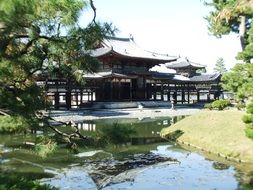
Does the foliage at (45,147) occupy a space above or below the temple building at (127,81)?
below

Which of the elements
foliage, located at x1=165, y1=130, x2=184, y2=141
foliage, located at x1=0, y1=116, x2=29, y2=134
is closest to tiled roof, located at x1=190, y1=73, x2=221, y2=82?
foliage, located at x1=165, y1=130, x2=184, y2=141

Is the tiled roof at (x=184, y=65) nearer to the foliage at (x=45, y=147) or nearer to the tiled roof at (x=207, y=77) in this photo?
the tiled roof at (x=207, y=77)

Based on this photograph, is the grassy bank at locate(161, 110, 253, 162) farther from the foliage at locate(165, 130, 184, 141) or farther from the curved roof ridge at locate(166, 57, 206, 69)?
the curved roof ridge at locate(166, 57, 206, 69)

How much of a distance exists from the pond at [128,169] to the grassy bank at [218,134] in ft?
4.24

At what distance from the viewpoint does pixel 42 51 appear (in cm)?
1177

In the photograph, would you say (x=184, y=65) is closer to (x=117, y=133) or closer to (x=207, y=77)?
(x=207, y=77)

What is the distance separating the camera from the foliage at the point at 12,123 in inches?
456

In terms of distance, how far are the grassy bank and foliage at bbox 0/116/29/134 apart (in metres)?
12.0

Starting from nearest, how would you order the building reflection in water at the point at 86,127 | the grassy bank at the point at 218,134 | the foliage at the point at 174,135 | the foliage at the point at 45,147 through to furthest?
the foliage at the point at 45,147
the grassy bank at the point at 218,134
the foliage at the point at 174,135
the building reflection in water at the point at 86,127

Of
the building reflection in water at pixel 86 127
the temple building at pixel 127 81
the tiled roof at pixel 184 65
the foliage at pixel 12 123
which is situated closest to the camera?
the foliage at pixel 12 123

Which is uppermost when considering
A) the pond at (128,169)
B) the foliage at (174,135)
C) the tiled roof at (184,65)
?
the tiled roof at (184,65)

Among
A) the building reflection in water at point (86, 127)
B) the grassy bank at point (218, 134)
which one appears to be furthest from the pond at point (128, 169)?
the building reflection in water at point (86, 127)

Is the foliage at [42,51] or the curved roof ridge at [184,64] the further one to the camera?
the curved roof ridge at [184,64]

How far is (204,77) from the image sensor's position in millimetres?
71062
